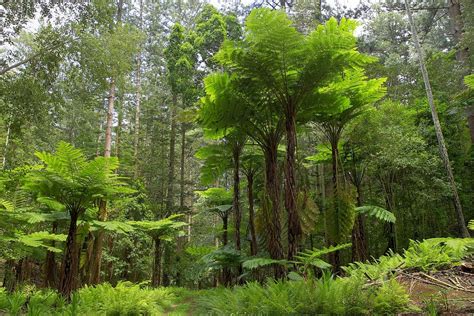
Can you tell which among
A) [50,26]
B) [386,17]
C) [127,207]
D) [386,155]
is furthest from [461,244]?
[386,17]

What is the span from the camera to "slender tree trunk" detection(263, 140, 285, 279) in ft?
16.3

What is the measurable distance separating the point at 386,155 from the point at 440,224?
13.8 feet

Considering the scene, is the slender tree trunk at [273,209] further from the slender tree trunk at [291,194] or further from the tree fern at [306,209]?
the tree fern at [306,209]

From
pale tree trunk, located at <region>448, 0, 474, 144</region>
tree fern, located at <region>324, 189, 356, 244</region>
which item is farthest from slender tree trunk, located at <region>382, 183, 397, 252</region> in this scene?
pale tree trunk, located at <region>448, 0, 474, 144</region>

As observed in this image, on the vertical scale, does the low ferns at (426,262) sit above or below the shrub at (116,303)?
above

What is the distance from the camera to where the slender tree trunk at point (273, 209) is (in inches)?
196

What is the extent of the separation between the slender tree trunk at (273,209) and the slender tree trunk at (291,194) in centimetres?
36

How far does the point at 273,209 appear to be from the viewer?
5125 millimetres

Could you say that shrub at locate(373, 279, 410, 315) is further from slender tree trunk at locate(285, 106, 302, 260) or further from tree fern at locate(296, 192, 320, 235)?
tree fern at locate(296, 192, 320, 235)

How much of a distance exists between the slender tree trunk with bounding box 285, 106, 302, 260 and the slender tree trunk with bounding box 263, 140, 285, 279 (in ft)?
1.19

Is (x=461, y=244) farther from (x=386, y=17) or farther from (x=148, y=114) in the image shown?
(x=386, y=17)

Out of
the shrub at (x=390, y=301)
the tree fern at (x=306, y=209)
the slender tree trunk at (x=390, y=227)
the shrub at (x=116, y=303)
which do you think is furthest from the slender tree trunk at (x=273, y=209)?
the slender tree trunk at (x=390, y=227)

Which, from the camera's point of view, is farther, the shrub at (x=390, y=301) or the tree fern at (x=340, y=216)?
the tree fern at (x=340, y=216)

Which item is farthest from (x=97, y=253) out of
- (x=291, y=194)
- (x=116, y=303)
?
(x=291, y=194)
